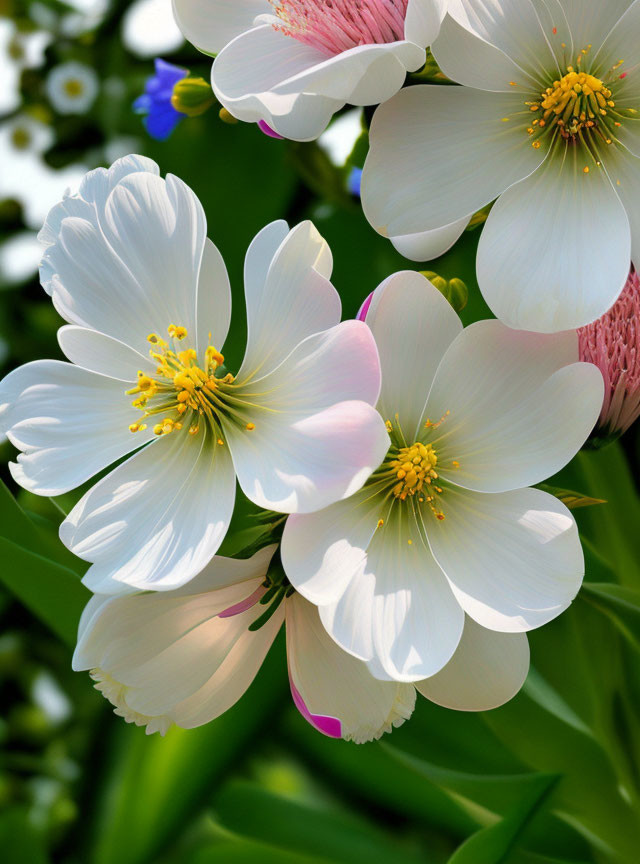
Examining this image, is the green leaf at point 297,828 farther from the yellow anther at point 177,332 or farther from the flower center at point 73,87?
the flower center at point 73,87

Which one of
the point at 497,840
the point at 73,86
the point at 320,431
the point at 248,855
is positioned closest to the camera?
the point at 320,431

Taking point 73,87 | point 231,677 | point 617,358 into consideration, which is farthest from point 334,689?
point 73,87

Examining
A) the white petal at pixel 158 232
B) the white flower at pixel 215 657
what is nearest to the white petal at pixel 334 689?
the white flower at pixel 215 657

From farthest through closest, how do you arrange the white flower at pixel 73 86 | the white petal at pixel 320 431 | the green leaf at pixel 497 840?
1. the white flower at pixel 73 86
2. the green leaf at pixel 497 840
3. the white petal at pixel 320 431

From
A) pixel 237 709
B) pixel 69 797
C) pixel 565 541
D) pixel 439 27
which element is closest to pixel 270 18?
pixel 439 27

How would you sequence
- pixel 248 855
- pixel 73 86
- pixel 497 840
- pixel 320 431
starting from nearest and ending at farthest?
1. pixel 320 431
2. pixel 497 840
3. pixel 248 855
4. pixel 73 86

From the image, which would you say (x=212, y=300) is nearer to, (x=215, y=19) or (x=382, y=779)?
(x=215, y=19)

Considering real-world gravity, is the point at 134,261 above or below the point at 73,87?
below

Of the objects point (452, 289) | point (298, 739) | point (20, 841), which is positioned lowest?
point (20, 841)
